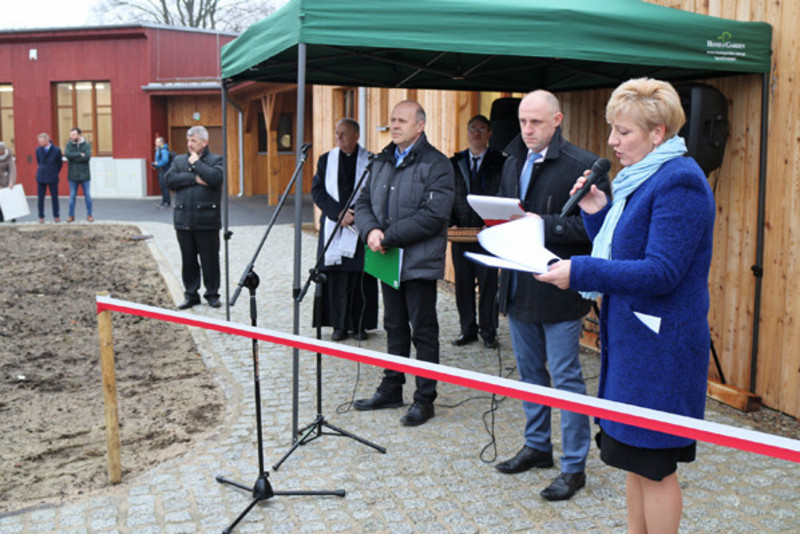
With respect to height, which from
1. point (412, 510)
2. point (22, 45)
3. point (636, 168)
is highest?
point (22, 45)

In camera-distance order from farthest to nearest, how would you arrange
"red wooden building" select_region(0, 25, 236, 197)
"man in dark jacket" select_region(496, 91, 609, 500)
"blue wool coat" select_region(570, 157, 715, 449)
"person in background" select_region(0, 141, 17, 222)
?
1. "red wooden building" select_region(0, 25, 236, 197)
2. "person in background" select_region(0, 141, 17, 222)
3. "man in dark jacket" select_region(496, 91, 609, 500)
4. "blue wool coat" select_region(570, 157, 715, 449)

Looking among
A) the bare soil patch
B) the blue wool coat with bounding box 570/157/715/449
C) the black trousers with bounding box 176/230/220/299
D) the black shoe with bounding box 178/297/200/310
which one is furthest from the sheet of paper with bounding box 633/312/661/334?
the black shoe with bounding box 178/297/200/310

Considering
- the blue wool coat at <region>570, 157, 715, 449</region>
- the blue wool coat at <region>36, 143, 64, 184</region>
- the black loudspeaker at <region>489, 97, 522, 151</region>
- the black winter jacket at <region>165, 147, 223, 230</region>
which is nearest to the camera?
the blue wool coat at <region>570, 157, 715, 449</region>

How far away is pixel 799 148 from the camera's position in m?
Answer: 4.70

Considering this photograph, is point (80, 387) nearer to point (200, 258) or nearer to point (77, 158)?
point (200, 258)

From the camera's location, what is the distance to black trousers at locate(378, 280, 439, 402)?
482 centimetres

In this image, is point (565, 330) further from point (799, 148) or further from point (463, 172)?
point (463, 172)

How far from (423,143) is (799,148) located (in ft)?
7.22

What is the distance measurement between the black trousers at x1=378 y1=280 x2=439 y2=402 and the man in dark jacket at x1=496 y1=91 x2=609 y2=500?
94cm

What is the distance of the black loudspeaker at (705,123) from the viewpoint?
4914 mm

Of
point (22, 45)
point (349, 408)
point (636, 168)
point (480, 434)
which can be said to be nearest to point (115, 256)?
point (349, 408)

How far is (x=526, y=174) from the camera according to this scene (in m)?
3.93

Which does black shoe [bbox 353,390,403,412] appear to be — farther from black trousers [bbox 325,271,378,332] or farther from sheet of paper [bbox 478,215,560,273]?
sheet of paper [bbox 478,215,560,273]

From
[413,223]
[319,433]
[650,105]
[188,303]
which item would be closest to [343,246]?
[413,223]
